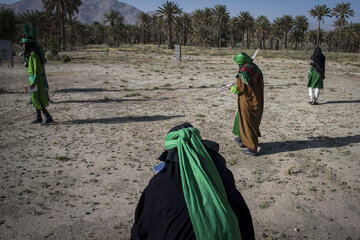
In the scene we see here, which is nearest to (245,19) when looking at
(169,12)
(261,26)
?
(261,26)

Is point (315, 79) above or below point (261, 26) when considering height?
below

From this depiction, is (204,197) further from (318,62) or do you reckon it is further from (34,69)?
(318,62)

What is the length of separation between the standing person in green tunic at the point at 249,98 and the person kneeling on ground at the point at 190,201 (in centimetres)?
363

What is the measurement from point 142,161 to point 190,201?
3.77 metres

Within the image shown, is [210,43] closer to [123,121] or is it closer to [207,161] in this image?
[123,121]

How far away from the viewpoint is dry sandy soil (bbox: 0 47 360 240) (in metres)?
3.75

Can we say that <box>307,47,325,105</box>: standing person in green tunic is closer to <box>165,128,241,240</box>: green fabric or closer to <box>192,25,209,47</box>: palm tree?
<box>165,128,241,240</box>: green fabric

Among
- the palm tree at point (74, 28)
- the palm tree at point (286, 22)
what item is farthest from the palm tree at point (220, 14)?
the palm tree at point (74, 28)

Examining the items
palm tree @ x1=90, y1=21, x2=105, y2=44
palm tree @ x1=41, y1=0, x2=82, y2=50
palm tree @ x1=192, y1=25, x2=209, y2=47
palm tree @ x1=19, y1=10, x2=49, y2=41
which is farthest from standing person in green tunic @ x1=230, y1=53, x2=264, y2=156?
palm tree @ x1=90, y1=21, x2=105, y2=44

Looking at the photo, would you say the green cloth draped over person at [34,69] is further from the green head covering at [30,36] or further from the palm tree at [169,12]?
the palm tree at [169,12]

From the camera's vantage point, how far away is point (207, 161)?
75.3 inches

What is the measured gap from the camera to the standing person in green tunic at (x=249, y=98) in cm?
538

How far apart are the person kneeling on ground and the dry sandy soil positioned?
185 centimetres

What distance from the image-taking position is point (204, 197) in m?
1.77
